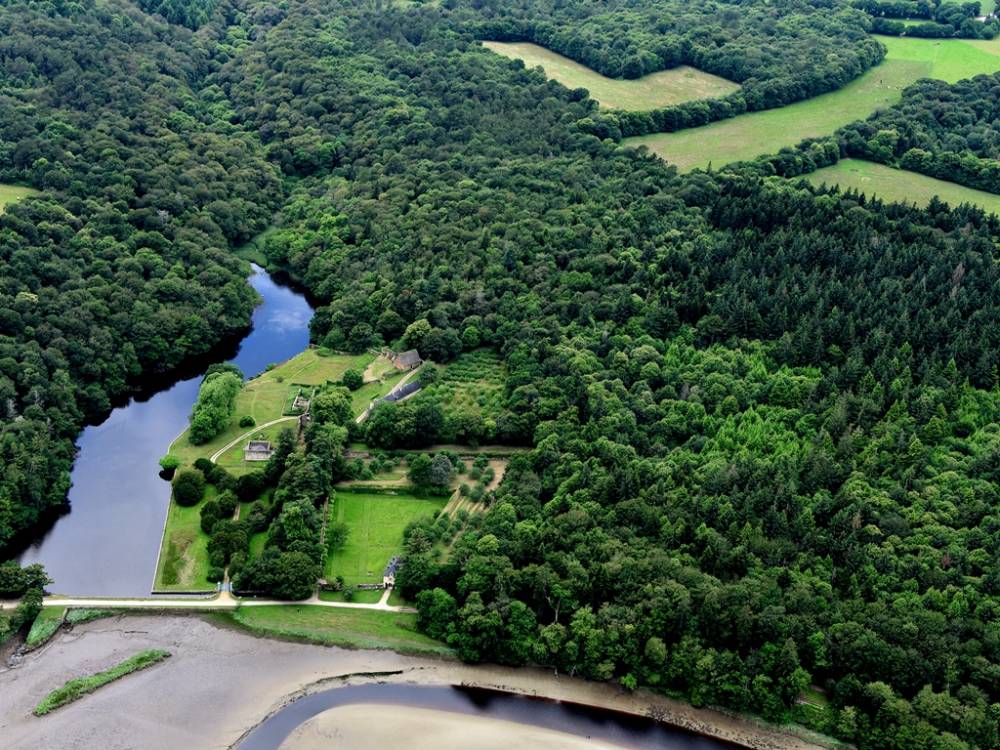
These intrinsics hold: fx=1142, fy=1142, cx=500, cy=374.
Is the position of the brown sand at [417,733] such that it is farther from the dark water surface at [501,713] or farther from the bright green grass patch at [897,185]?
the bright green grass patch at [897,185]

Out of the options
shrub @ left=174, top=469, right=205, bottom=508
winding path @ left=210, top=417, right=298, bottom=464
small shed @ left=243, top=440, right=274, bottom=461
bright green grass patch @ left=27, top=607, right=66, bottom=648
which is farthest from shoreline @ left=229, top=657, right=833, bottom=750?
winding path @ left=210, top=417, right=298, bottom=464

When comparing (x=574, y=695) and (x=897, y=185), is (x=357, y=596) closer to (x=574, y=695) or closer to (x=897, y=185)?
(x=574, y=695)

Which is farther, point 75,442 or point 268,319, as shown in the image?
point 268,319

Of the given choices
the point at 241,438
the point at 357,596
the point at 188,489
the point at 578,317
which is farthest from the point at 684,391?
the point at 188,489

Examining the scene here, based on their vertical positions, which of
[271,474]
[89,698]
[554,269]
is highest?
[554,269]

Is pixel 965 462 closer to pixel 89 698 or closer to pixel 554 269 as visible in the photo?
pixel 554 269

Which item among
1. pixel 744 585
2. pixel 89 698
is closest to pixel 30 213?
pixel 89 698

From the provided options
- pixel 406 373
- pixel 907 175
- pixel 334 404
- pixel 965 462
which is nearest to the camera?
pixel 965 462
